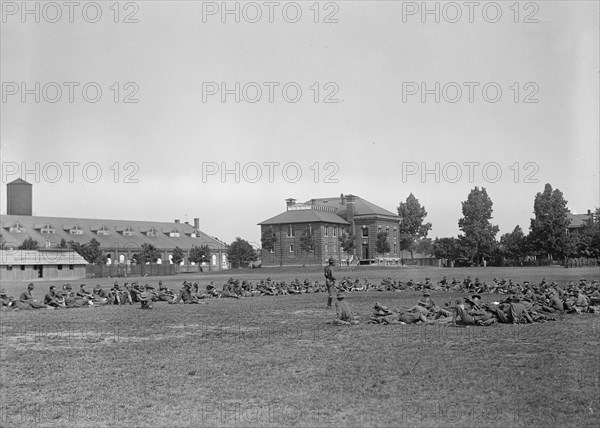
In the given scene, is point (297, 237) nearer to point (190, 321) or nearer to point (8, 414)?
point (190, 321)

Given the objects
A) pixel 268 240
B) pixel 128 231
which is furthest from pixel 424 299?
pixel 128 231

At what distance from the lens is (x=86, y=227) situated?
3652 inches

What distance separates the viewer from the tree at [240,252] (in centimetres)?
8912

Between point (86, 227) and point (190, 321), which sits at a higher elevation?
point (86, 227)

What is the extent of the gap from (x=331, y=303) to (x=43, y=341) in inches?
455

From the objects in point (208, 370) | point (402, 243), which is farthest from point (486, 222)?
point (208, 370)

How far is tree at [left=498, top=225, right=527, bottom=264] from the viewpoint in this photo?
85.7 metres

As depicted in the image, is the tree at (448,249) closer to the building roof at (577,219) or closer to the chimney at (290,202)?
the chimney at (290,202)

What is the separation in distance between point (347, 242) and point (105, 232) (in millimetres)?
35046

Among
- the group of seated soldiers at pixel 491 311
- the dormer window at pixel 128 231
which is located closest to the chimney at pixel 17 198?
the dormer window at pixel 128 231

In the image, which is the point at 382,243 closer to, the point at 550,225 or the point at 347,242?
Answer: the point at 347,242

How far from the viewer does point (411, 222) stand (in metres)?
99.2

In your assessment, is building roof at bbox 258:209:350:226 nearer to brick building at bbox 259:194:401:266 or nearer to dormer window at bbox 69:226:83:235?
brick building at bbox 259:194:401:266

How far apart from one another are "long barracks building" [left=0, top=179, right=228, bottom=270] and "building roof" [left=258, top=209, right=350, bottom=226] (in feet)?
56.0
